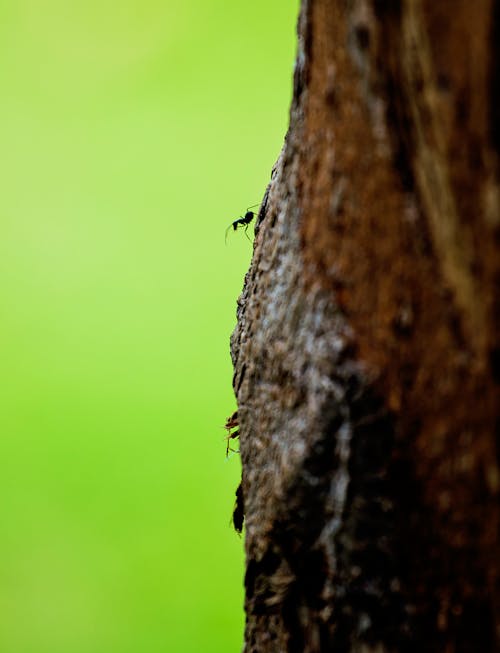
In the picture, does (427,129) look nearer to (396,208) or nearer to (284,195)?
(396,208)

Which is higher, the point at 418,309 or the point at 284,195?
the point at 284,195

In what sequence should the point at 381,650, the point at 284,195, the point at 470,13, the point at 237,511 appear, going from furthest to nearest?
1. the point at 237,511
2. the point at 284,195
3. the point at 381,650
4. the point at 470,13

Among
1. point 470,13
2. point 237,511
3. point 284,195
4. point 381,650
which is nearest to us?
point 470,13

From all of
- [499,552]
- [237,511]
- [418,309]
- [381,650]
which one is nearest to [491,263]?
[418,309]

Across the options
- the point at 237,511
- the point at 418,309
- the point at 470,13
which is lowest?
the point at 237,511

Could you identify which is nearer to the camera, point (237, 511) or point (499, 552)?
point (499, 552)

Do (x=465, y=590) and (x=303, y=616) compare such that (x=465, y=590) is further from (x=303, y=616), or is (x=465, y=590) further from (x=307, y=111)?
(x=307, y=111)

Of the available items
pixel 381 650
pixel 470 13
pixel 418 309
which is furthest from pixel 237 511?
pixel 470 13
